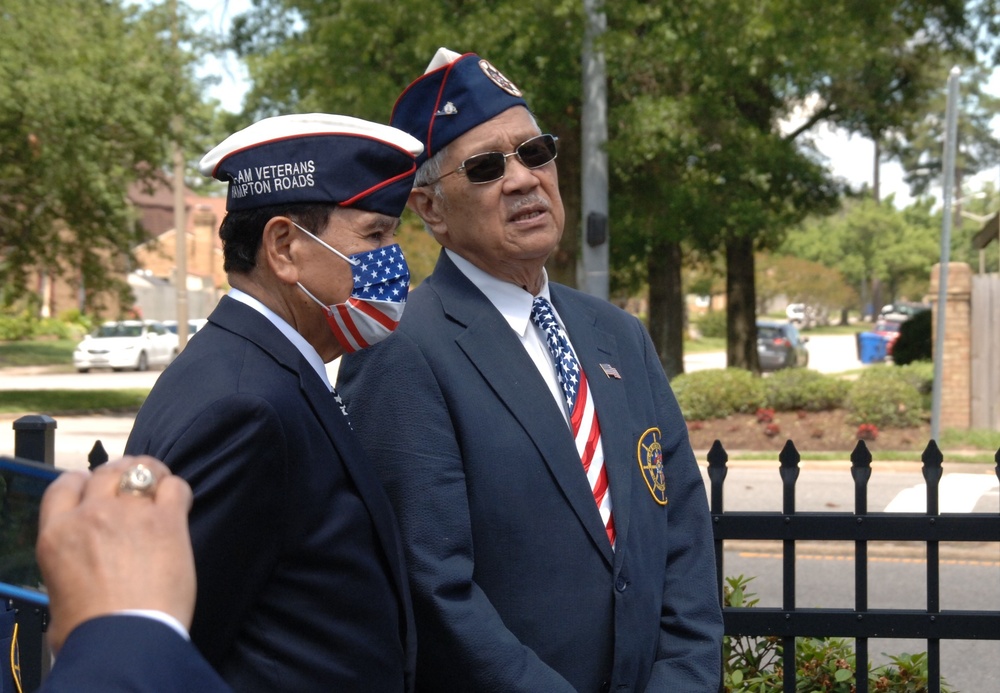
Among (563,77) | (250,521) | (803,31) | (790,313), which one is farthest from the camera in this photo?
(790,313)

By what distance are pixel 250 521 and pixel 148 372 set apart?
3588cm

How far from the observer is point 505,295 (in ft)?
8.91

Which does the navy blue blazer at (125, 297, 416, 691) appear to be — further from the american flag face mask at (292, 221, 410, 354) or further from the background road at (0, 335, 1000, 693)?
the background road at (0, 335, 1000, 693)

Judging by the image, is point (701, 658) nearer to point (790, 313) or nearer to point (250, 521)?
point (250, 521)

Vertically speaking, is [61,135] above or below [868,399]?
above

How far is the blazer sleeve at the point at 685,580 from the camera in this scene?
8.43 ft

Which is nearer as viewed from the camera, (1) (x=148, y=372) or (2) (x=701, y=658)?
(2) (x=701, y=658)

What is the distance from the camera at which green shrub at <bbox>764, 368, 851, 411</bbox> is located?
17.0 meters

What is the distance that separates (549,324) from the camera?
8.93ft

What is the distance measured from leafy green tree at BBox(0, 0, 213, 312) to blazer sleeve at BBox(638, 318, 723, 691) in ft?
63.9

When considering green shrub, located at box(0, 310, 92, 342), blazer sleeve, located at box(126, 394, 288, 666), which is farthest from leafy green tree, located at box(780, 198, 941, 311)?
blazer sleeve, located at box(126, 394, 288, 666)

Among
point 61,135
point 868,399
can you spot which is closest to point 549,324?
point 868,399

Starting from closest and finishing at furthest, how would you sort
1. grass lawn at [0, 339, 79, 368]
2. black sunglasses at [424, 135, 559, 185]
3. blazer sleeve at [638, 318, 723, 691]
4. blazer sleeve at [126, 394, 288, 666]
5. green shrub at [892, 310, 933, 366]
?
blazer sleeve at [126, 394, 288, 666] → blazer sleeve at [638, 318, 723, 691] → black sunglasses at [424, 135, 559, 185] → green shrub at [892, 310, 933, 366] → grass lawn at [0, 339, 79, 368]

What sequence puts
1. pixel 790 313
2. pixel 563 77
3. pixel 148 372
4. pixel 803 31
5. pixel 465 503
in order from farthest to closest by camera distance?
pixel 790 313, pixel 148 372, pixel 563 77, pixel 803 31, pixel 465 503
